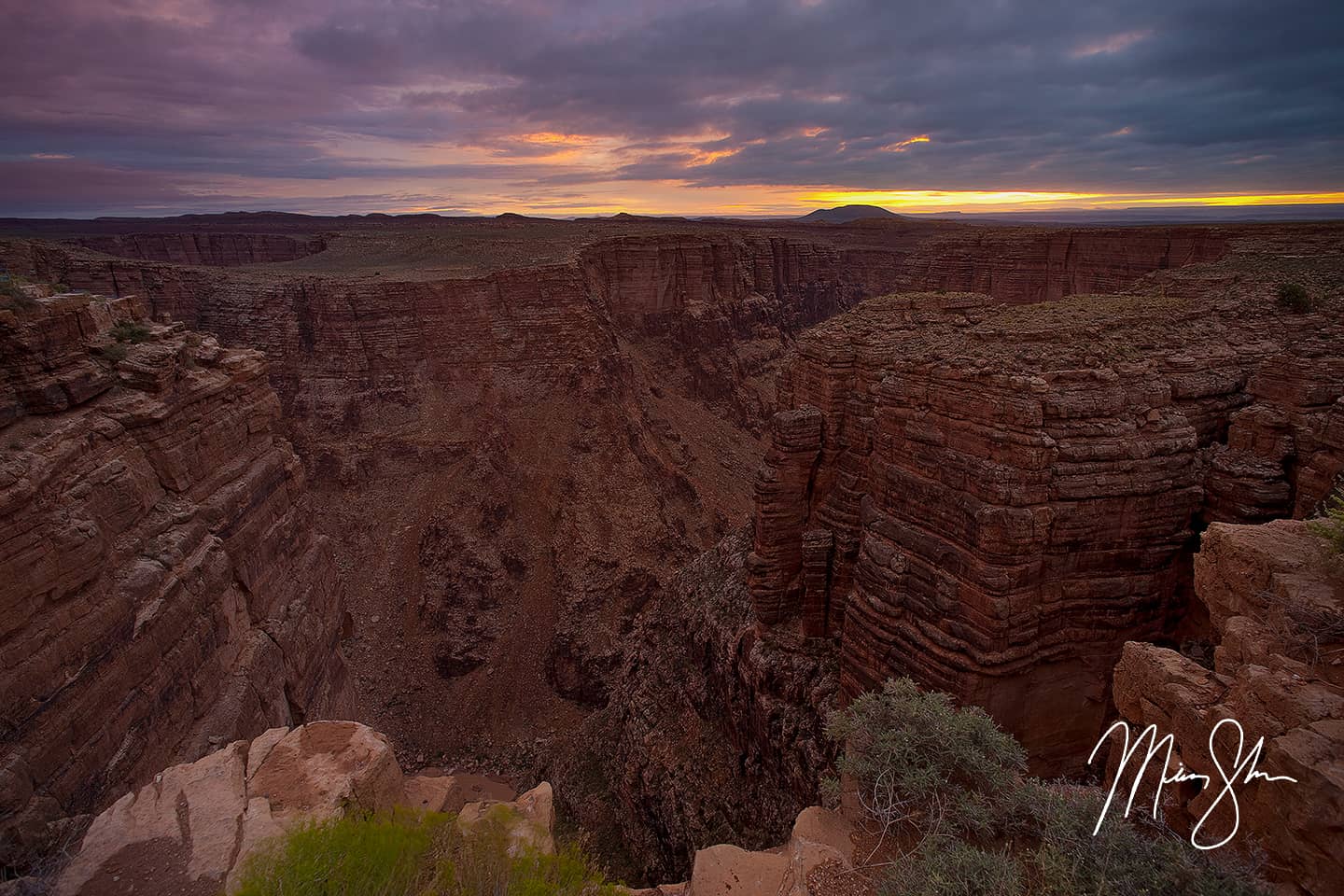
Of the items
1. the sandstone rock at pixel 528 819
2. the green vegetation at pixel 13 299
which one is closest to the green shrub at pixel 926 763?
the sandstone rock at pixel 528 819

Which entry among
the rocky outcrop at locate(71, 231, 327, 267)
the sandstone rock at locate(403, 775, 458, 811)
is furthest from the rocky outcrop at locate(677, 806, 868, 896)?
the rocky outcrop at locate(71, 231, 327, 267)

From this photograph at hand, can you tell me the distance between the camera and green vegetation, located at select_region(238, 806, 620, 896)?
4.93m

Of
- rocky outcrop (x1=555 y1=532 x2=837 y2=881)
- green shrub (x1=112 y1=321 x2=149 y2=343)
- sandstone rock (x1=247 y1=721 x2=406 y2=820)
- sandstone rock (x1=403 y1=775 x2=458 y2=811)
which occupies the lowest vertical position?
rocky outcrop (x1=555 y1=532 x2=837 y2=881)

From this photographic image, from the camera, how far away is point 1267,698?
510 centimetres

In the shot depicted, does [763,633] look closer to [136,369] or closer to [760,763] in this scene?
[760,763]

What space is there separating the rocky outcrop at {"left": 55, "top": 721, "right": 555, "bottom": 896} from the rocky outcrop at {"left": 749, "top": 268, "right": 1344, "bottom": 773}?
279 inches

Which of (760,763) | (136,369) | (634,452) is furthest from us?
(634,452)

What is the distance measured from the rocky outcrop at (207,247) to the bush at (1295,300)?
66.5 metres

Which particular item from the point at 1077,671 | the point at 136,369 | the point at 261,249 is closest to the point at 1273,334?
the point at 1077,671

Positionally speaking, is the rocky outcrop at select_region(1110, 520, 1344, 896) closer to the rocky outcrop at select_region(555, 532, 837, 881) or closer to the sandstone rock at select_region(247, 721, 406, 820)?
the sandstone rock at select_region(247, 721, 406, 820)

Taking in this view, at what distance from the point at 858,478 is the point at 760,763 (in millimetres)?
6974

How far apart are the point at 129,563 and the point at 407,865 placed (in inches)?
302

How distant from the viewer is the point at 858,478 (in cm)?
1509

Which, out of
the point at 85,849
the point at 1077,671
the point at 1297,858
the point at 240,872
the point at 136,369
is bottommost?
the point at 1077,671
